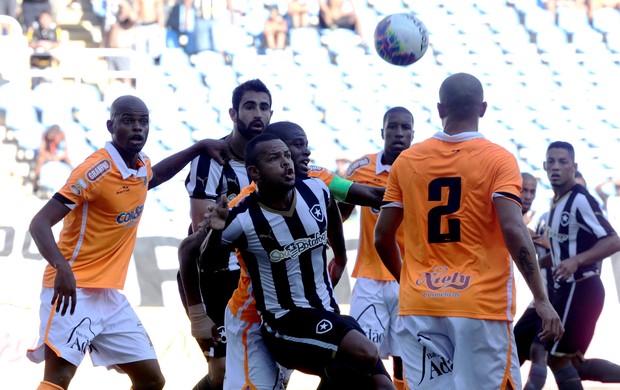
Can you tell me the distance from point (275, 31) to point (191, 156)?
904 cm

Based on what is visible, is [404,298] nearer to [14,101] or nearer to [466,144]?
[466,144]

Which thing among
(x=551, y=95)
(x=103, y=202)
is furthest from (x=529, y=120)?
(x=103, y=202)

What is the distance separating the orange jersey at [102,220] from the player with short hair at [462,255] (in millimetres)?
2108

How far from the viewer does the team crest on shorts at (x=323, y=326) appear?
4994 mm

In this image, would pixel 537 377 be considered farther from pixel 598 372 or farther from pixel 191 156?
pixel 191 156

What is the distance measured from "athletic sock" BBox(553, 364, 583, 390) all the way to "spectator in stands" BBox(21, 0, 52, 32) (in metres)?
10.1

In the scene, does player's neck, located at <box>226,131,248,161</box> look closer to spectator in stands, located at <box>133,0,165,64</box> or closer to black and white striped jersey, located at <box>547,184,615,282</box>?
black and white striped jersey, located at <box>547,184,615,282</box>

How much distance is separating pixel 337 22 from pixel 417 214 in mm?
10824

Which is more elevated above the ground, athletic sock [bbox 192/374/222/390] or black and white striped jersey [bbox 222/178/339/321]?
black and white striped jersey [bbox 222/178/339/321]

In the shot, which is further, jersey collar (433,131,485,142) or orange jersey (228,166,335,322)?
orange jersey (228,166,335,322)

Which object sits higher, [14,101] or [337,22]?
[337,22]

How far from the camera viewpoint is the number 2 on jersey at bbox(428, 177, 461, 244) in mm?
4770

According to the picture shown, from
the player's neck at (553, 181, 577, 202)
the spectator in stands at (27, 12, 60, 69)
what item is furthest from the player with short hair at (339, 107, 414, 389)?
the spectator in stands at (27, 12, 60, 69)

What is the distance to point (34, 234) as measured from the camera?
5820 mm
